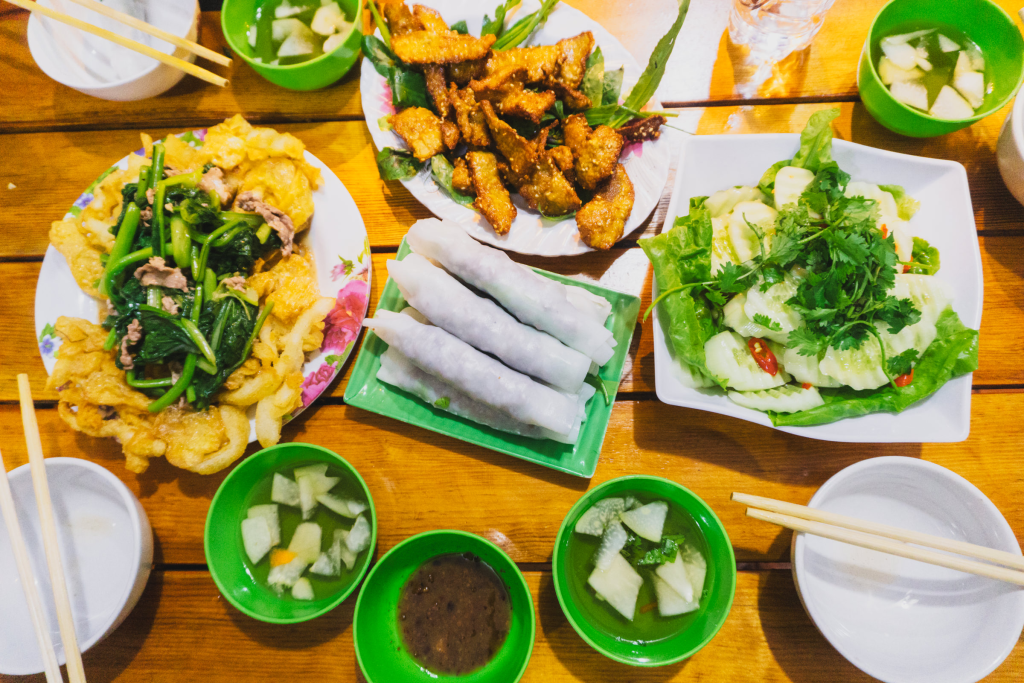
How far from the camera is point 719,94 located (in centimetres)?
210

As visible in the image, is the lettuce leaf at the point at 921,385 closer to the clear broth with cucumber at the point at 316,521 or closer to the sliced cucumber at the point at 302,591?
the clear broth with cucumber at the point at 316,521

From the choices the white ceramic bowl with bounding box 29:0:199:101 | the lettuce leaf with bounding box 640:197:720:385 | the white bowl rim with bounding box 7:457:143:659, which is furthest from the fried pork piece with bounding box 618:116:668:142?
the white bowl rim with bounding box 7:457:143:659

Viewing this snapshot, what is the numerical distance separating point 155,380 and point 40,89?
150 centimetres

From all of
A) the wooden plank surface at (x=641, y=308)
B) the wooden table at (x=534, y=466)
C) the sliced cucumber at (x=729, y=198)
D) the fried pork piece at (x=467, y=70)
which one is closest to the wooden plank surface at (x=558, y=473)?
the wooden table at (x=534, y=466)

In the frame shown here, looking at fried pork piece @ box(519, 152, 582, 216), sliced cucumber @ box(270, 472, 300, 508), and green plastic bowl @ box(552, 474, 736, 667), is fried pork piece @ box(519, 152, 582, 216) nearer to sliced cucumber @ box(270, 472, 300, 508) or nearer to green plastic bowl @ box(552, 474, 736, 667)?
green plastic bowl @ box(552, 474, 736, 667)

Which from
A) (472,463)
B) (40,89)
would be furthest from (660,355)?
(40,89)

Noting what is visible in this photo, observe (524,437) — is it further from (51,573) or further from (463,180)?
(51,573)

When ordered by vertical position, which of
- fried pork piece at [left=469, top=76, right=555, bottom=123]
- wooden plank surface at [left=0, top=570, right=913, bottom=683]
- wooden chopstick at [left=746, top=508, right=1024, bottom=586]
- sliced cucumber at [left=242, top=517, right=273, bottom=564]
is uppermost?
fried pork piece at [left=469, top=76, right=555, bottom=123]

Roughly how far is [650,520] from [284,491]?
123 cm

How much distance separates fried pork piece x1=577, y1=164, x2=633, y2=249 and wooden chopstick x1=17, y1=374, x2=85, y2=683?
74.0 inches

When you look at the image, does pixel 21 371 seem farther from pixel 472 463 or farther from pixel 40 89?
pixel 472 463

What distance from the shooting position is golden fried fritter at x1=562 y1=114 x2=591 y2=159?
1.92 metres

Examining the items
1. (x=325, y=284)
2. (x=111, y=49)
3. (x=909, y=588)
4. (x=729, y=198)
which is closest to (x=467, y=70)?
(x=325, y=284)

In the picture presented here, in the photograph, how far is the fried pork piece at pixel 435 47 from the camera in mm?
1908
